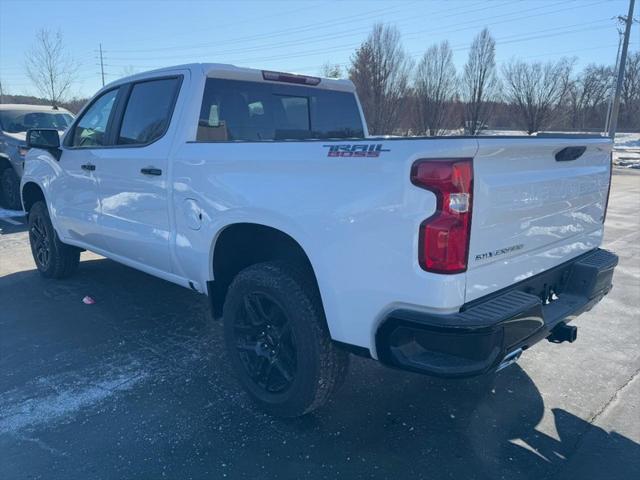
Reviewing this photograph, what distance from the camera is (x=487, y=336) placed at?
7.16 feet

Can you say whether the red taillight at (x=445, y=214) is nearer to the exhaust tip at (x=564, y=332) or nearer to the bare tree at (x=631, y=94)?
the exhaust tip at (x=564, y=332)

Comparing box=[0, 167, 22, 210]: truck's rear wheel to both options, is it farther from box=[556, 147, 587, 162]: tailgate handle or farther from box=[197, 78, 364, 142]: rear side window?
box=[556, 147, 587, 162]: tailgate handle

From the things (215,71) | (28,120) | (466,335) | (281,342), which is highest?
(215,71)

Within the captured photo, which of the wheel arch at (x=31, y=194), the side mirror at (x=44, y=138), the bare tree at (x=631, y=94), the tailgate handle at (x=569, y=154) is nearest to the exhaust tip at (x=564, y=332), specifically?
the tailgate handle at (x=569, y=154)

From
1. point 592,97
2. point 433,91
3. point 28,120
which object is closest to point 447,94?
A: point 433,91

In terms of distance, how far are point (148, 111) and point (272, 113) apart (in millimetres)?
943

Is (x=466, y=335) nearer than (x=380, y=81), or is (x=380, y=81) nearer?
(x=466, y=335)

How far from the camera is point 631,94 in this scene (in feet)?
216

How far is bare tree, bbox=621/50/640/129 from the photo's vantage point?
64.6 meters

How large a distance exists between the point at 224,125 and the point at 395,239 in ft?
6.51

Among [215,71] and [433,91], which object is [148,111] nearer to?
[215,71]

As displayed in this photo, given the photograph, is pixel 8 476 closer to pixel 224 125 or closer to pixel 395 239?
pixel 395 239

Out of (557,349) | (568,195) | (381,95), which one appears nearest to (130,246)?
(568,195)

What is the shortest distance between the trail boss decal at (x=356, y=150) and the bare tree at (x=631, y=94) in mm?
73982
